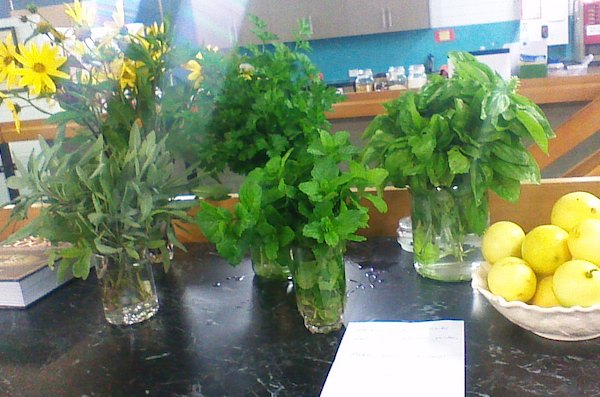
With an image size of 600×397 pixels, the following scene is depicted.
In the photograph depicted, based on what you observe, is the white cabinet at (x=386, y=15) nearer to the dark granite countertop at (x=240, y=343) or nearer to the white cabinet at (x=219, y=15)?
the white cabinet at (x=219, y=15)

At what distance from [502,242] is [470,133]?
0.15 m

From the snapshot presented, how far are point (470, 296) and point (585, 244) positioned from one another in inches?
8.0

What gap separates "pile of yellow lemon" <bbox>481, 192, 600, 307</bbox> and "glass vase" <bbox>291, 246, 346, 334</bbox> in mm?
191

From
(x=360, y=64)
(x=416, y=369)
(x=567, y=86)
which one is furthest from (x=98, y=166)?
(x=360, y=64)

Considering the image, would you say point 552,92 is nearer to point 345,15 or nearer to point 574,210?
point 574,210

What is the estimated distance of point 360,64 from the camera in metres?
5.03

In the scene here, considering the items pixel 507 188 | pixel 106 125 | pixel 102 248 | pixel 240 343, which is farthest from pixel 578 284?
pixel 106 125

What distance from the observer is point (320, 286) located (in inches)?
29.0

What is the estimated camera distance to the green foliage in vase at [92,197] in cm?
78

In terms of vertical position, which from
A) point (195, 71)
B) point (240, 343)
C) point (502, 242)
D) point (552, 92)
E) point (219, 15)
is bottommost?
point (240, 343)

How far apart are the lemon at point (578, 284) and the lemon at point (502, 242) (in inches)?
4.0

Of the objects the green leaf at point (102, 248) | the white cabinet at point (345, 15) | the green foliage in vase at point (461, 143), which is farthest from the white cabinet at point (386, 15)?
the green leaf at point (102, 248)

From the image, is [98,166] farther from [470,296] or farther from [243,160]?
[470,296]

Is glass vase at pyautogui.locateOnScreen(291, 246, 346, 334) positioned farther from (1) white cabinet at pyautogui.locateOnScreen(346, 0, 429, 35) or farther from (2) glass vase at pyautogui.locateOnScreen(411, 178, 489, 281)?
(1) white cabinet at pyautogui.locateOnScreen(346, 0, 429, 35)
